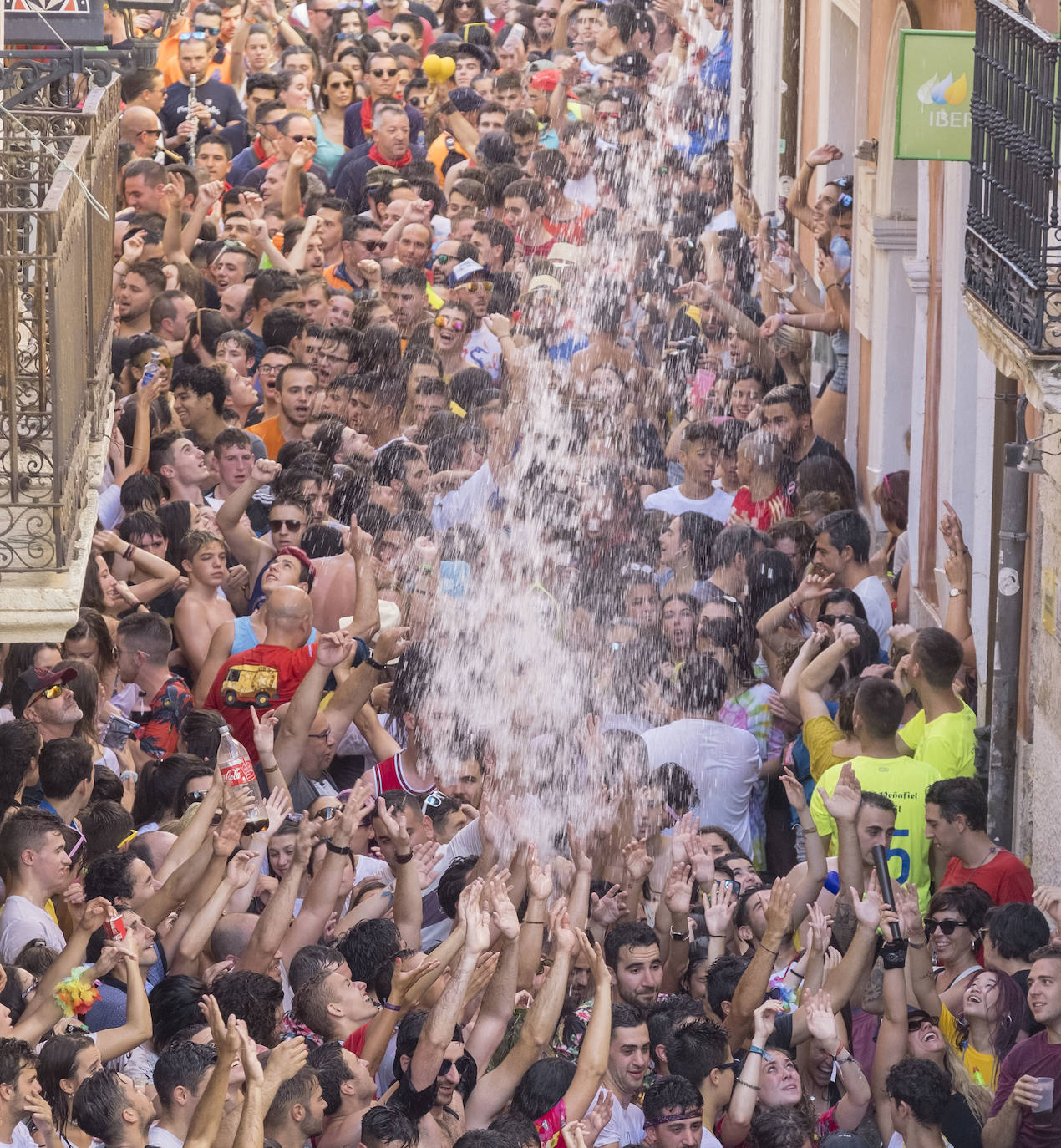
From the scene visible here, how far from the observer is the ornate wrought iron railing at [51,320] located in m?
→ 7.33

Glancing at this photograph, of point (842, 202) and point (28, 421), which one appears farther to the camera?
point (842, 202)

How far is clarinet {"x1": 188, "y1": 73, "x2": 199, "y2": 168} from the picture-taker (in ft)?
56.7

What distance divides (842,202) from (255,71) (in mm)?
6661

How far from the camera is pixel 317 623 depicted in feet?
33.8

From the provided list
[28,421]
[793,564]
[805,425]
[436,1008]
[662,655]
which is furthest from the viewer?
[805,425]

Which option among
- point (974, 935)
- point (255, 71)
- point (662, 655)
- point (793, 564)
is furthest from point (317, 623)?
point (255, 71)

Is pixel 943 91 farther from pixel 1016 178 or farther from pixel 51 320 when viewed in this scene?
pixel 51 320

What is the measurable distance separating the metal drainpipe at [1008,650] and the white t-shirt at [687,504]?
2208mm

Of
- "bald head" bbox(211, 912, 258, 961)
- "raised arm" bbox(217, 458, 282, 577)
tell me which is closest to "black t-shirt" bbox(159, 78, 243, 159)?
"raised arm" bbox(217, 458, 282, 577)

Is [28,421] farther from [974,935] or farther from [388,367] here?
[388,367]

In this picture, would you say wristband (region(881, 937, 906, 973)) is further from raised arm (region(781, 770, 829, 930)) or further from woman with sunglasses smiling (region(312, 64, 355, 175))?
woman with sunglasses smiling (region(312, 64, 355, 175))

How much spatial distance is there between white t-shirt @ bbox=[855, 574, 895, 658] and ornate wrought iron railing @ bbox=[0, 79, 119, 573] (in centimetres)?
366

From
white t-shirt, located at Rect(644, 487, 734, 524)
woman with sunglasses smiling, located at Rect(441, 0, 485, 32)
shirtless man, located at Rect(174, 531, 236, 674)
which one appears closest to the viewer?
shirtless man, located at Rect(174, 531, 236, 674)

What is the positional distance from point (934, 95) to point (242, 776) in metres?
4.98
